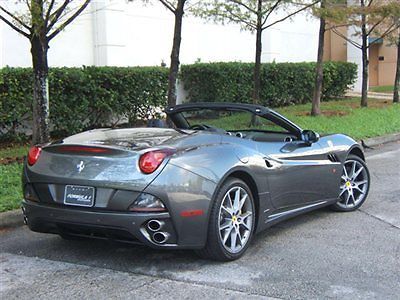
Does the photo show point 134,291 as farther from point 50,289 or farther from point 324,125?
point 324,125

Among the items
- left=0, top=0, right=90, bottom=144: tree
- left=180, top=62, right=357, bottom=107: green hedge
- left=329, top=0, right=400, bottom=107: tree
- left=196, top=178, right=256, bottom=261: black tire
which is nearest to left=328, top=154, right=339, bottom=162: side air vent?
left=196, top=178, right=256, bottom=261: black tire

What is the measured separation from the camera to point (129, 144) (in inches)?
184

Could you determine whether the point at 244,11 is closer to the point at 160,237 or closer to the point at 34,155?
the point at 34,155

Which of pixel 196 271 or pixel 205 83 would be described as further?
pixel 205 83

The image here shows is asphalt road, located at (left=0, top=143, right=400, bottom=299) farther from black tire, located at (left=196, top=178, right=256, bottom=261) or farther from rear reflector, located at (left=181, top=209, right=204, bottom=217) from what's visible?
rear reflector, located at (left=181, top=209, right=204, bottom=217)

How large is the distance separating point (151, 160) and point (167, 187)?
0.25 meters

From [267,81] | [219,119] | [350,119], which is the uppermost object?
[267,81]

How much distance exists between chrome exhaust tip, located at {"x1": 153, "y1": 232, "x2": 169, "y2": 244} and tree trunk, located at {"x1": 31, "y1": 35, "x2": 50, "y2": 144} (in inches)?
181

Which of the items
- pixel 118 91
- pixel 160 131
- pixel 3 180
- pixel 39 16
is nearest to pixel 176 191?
pixel 160 131

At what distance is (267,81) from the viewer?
16.9 metres

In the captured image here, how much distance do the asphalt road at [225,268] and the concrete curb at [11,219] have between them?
157 millimetres

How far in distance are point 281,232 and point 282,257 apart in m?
0.83

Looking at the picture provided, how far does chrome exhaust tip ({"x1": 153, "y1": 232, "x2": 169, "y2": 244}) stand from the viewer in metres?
4.37

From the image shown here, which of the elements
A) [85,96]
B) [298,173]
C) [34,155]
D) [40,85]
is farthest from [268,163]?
[85,96]
